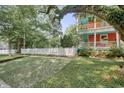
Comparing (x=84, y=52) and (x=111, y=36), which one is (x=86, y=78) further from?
(x=111, y=36)

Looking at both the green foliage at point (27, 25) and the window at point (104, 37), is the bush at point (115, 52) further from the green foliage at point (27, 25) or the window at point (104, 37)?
the green foliage at point (27, 25)

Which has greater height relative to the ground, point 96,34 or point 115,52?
point 96,34

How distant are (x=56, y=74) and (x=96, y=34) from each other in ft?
17.6

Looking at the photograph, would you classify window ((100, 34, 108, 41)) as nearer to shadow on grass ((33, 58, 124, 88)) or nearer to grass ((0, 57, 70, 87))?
grass ((0, 57, 70, 87))

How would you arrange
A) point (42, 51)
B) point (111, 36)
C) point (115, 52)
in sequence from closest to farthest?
point (42, 51) < point (115, 52) < point (111, 36)

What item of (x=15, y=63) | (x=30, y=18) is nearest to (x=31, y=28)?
(x=30, y=18)

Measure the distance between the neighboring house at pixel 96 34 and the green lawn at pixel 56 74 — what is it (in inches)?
122

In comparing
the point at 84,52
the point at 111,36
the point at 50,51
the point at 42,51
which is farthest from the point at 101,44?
the point at 42,51

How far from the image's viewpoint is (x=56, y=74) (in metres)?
5.04

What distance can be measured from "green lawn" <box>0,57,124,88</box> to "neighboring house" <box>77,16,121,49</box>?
3102 millimetres

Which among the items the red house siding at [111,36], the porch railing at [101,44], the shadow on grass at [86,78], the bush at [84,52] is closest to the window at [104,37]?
the red house siding at [111,36]

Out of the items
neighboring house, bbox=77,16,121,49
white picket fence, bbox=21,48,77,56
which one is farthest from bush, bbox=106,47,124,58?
white picket fence, bbox=21,48,77,56
